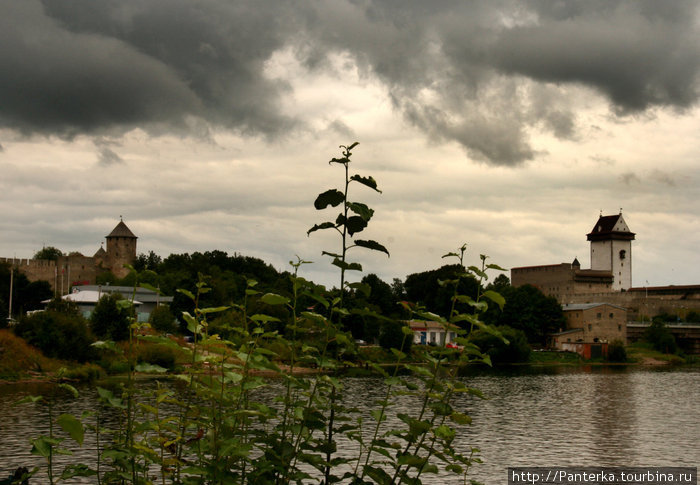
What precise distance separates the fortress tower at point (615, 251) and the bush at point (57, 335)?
112 m

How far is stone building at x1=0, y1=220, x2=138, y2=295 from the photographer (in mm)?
107188

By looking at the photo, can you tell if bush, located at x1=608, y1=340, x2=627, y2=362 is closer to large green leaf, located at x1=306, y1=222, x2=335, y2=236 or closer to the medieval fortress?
the medieval fortress

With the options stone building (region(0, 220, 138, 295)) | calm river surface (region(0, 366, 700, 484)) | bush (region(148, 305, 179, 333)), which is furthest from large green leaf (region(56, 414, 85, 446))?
stone building (region(0, 220, 138, 295))

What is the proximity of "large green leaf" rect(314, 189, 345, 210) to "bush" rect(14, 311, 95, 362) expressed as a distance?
1685 inches

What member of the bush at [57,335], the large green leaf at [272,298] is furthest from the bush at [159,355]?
the large green leaf at [272,298]

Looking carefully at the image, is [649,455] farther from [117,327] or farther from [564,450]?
[117,327]

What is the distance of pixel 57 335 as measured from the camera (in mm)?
46000

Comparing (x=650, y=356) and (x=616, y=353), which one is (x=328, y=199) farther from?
(x=650, y=356)

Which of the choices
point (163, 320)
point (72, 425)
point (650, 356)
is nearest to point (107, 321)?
point (163, 320)

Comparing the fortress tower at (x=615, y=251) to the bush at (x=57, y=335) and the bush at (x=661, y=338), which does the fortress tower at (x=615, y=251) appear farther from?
the bush at (x=57, y=335)

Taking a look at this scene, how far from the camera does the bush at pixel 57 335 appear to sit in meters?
46.0

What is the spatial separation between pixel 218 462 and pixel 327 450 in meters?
0.85

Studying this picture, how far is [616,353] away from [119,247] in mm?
76331

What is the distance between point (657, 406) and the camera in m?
37.0
